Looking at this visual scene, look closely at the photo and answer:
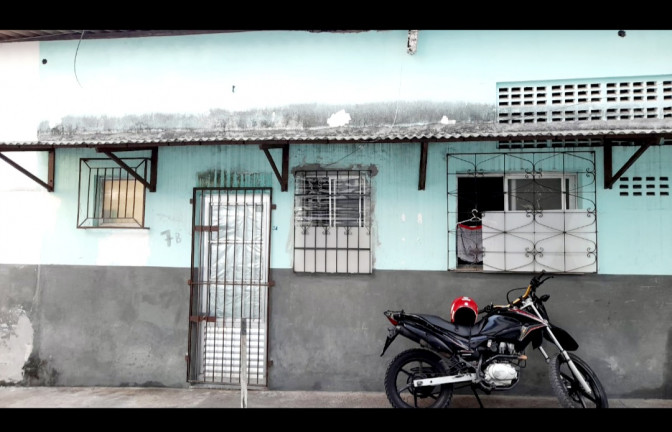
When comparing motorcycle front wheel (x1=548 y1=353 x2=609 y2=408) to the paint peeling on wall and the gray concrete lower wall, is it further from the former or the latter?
the paint peeling on wall

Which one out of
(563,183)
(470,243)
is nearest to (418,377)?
(470,243)

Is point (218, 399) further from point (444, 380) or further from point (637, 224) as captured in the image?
point (637, 224)

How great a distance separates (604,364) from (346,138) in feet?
12.2

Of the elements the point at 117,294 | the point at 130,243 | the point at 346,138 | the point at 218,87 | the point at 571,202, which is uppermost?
the point at 218,87

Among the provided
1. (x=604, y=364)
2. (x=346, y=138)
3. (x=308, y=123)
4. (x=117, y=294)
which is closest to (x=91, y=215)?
(x=117, y=294)

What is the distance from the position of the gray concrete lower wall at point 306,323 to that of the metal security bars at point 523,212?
0.23 metres

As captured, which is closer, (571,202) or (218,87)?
(571,202)

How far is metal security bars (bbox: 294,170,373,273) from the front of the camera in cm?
570

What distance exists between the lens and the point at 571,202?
558 cm

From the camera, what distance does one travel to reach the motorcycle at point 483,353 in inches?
182

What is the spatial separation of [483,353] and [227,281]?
3020 mm

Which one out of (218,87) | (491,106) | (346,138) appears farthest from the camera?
(218,87)

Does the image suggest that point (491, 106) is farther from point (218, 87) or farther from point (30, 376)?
point (30, 376)

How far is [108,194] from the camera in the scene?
6234mm
